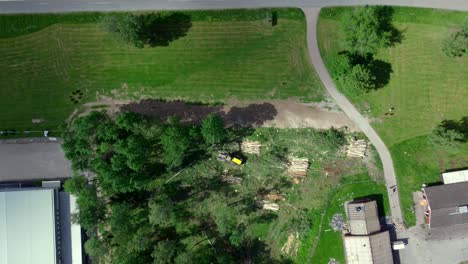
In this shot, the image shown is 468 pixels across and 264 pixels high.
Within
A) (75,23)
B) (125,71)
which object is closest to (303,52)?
(125,71)

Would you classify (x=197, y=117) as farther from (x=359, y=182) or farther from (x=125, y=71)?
(x=359, y=182)

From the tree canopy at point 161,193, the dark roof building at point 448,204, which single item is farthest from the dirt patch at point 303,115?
the dark roof building at point 448,204

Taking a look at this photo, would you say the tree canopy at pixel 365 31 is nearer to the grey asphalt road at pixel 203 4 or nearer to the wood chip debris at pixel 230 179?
the grey asphalt road at pixel 203 4

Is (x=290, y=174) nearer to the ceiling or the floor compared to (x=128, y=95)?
nearer to the floor

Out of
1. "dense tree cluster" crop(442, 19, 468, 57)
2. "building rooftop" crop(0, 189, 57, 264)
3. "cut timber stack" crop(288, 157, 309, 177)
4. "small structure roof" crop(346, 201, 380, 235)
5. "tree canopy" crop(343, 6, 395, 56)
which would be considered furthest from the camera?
"cut timber stack" crop(288, 157, 309, 177)

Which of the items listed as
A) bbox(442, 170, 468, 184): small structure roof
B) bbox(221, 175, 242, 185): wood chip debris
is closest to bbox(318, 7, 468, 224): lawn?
bbox(442, 170, 468, 184): small structure roof

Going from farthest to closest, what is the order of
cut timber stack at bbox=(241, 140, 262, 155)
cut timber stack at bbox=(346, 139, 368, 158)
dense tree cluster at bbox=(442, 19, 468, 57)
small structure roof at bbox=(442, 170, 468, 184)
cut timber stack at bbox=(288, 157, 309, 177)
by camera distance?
1. cut timber stack at bbox=(241, 140, 262, 155)
2. cut timber stack at bbox=(288, 157, 309, 177)
3. cut timber stack at bbox=(346, 139, 368, 158)
4. small structure roof at bbox=(442, 170, 468, 184)
5. dense tree cluster at bbox=(442, 19, 468, 57)

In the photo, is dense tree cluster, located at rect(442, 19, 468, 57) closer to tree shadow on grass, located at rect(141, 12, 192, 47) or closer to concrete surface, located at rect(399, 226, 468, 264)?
concrete surface, located at rect(399, 226, 468, 264)
